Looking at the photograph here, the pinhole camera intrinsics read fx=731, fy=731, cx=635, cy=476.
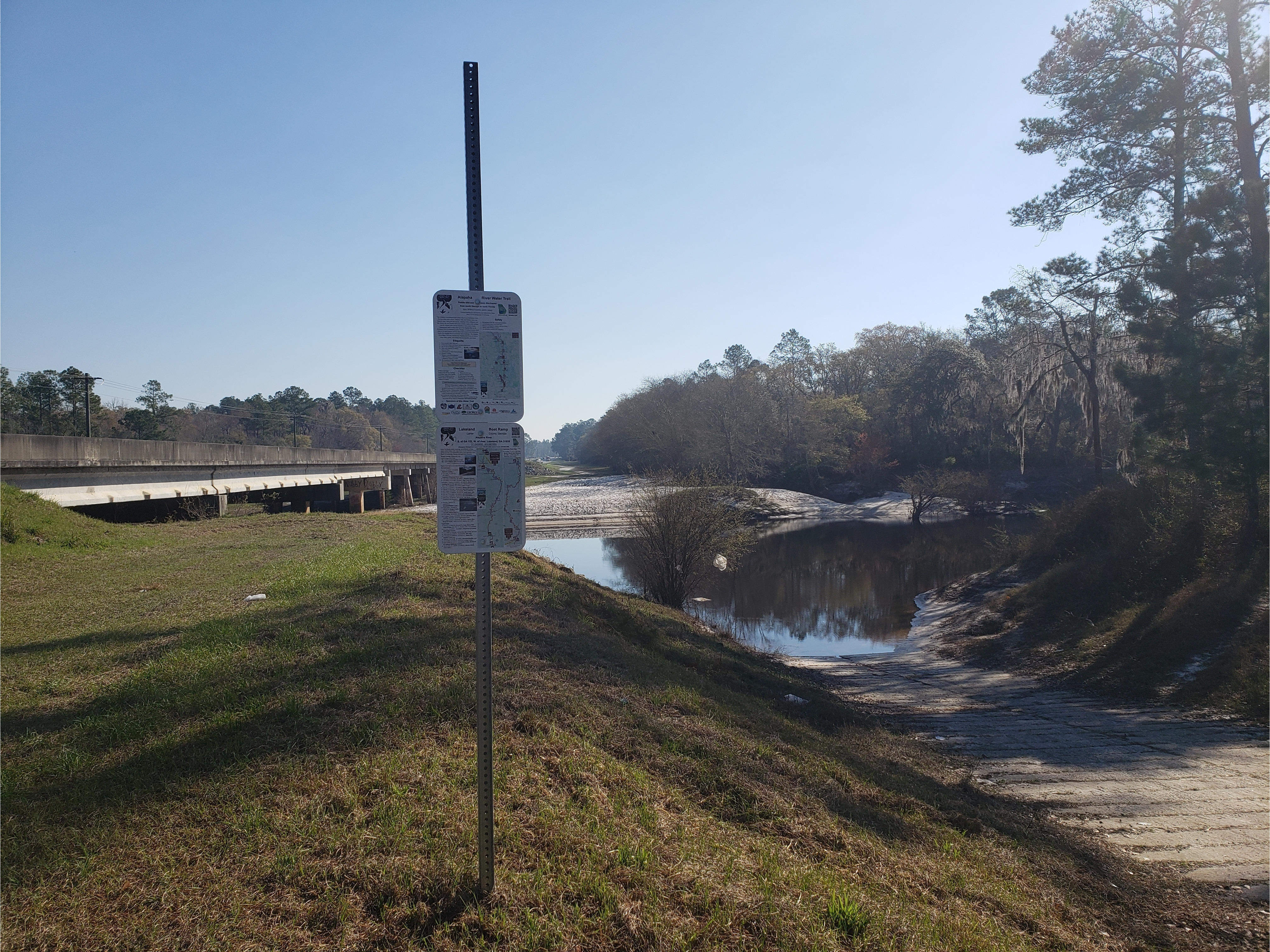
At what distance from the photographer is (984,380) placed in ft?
190

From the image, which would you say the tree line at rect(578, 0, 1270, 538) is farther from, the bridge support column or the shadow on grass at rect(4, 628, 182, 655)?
the bridge support column

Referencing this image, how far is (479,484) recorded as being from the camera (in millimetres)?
3262

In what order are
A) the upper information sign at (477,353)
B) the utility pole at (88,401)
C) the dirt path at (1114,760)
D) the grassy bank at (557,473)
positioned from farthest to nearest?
the grassy bank at (557,473)
the utility pole at (88,401)
the dirt path at (1114,760)
the upper information sign at (477,353)

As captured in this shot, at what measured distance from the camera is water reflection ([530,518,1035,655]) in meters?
21.5

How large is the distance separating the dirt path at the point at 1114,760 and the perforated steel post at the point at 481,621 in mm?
5767

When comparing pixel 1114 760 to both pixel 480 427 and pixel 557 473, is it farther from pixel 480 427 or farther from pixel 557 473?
pixel 557 473

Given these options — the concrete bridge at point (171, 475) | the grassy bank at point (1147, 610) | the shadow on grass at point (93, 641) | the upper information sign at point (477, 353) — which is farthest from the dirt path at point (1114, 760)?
the concrete bridge at point (171, 475)

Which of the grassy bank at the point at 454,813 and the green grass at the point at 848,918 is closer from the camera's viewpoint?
the grassy bank at the point at 454,813

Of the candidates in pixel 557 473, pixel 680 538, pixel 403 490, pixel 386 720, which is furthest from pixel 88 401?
pixel 557 473

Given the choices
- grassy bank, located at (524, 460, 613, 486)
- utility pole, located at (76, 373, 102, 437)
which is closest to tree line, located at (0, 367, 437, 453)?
utility pole, located at (76, 373, 102, 437)

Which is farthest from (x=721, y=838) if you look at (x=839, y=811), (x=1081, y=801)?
(x=1081, y=801)

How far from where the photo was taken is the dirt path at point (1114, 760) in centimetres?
650

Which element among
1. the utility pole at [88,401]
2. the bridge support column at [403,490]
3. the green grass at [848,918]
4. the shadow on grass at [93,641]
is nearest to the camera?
the green grass at [848,918]

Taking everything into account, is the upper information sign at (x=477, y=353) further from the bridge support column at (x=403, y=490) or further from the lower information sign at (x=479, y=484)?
the bridge support column at (x=403, y=490)
